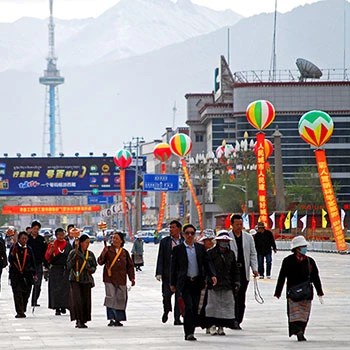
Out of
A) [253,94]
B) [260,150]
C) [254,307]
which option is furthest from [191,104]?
[254,307]

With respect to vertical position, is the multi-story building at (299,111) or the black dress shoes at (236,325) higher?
the multi-story building at (299,111)

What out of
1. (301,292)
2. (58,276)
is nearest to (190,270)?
(301,292)

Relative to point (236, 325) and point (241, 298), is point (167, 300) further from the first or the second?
point (236, 325)

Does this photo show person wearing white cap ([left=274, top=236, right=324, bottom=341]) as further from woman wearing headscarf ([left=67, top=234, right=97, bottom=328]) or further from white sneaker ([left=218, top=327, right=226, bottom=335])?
woman wearing headscarf ([left=67, top=234, right=97, bottom=328])

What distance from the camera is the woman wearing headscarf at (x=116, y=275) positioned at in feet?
63.9

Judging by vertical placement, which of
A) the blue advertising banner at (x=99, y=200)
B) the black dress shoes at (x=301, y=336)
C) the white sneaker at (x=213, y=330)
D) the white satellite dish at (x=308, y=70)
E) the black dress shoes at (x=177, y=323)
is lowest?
the black dress shoes at (x=177, y=323)

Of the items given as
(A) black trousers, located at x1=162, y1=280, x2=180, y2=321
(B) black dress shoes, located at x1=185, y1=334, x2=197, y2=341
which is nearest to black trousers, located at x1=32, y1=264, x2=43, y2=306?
(A) black trousers, located at x1=162, y1=280, x2=180, y2=321

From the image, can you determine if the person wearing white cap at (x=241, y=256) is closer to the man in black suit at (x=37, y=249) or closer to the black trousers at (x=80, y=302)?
the black trousers at (x=80, y=302)

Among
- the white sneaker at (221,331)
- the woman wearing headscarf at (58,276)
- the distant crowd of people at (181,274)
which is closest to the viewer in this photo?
the distant crowd of people at (181,274)

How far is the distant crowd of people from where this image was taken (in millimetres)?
16938

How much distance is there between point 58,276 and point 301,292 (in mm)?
6558

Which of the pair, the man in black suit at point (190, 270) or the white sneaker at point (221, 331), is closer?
the man in black suit at point (190, 270)

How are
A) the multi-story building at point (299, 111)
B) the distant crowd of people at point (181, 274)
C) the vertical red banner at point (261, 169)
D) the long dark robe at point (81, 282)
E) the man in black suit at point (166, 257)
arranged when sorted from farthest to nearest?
the multi-story building at point (299, 111) < the vertical red banner at point (261, 169) < the man in black suit at point (166, 257) < the long dark robe at point (81, 282) < the distant crowd of people at point (181, 274)

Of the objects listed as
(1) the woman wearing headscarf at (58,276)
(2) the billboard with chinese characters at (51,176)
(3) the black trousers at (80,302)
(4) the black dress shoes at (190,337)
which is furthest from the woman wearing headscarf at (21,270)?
(2) the billboard with chinese characters at (51,176)
